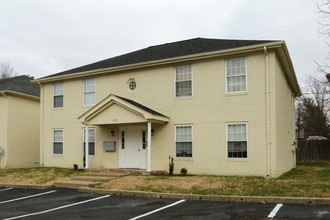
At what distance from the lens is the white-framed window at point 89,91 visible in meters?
17.3

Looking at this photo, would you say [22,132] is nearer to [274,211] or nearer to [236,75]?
[236,75]

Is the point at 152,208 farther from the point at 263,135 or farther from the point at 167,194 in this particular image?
the point at 263,135

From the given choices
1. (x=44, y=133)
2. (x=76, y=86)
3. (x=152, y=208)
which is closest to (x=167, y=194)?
(x=152, y=208)

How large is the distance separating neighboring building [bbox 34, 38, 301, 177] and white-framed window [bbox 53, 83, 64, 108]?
0.20 m

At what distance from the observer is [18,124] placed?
21.2 m

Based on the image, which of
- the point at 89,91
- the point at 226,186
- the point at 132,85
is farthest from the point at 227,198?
the point at 89,91

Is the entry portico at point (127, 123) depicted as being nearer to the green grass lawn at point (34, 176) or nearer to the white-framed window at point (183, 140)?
the white-framed window at point (183, 140)

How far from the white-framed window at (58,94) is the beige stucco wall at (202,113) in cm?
130

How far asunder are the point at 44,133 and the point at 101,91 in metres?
4.84

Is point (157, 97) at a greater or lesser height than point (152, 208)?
greater

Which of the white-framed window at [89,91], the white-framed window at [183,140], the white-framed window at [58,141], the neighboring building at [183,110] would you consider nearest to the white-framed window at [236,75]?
the neighboring building at [183,110]

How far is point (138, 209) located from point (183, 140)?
20.8ft

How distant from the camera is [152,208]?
28.1 feet

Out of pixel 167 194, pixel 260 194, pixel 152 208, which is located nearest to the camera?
pixel 152 208
